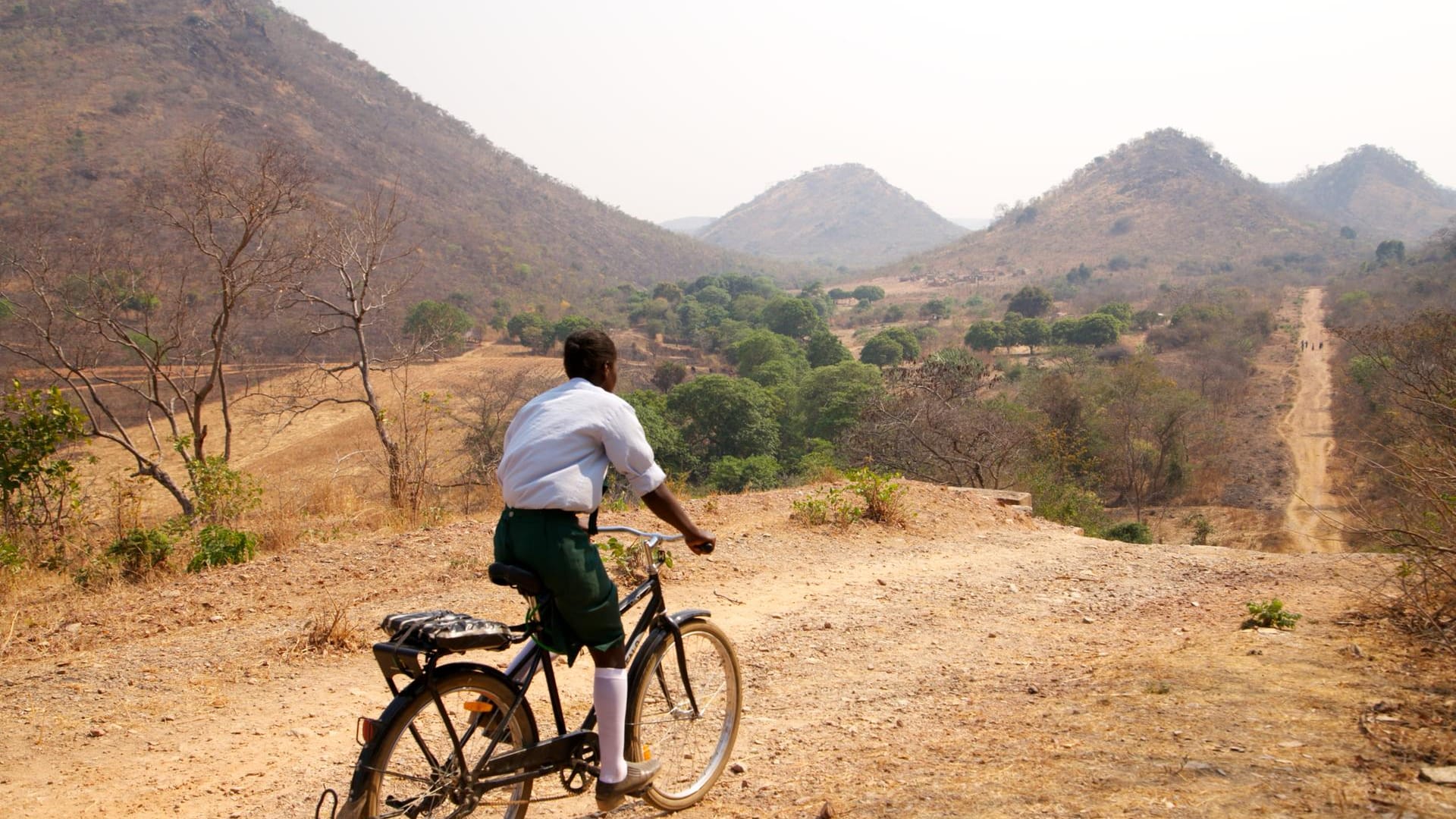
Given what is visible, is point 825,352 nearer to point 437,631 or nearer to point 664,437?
point 664,437

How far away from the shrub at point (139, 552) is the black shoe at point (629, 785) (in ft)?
16.8

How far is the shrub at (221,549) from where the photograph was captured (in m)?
6.44

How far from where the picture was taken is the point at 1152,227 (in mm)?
92625

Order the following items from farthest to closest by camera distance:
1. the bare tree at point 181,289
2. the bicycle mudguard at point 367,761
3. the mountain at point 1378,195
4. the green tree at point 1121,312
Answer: the mountain at point 1378,195, the green tree at point 1121,312, the bare tree at point 181,289, the bicycle mudguard at point 367,761

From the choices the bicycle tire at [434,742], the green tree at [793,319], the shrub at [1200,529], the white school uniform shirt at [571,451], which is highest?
the green tree at [793,319]

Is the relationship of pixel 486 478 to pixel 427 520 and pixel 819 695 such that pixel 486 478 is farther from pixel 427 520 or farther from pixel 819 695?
pixel 819 695

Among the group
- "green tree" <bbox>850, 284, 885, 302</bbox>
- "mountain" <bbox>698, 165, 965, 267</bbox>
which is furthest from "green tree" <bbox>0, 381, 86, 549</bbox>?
"mountain" <bbox>698, 165, 965, 267</bbox>

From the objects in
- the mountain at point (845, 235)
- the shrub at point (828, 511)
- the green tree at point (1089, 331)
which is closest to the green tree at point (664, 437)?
the shrub at point (828, 511)

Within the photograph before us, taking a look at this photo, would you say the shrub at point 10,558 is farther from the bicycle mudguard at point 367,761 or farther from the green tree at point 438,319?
the green tree at point 438,319

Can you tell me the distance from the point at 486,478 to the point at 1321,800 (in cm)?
1215

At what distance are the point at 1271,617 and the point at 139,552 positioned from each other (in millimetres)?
7623

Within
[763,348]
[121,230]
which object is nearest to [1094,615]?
[763,348]

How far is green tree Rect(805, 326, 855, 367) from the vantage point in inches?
1491

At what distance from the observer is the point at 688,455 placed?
2361 cm
